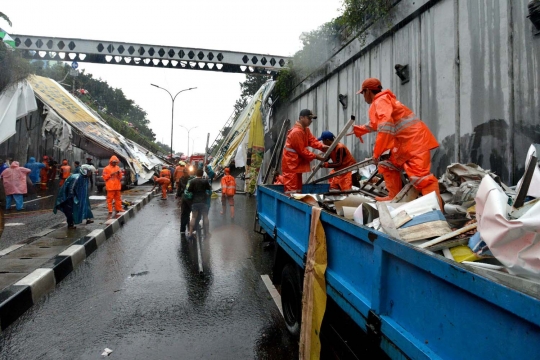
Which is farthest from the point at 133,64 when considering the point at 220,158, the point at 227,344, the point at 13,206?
the point at 227,344

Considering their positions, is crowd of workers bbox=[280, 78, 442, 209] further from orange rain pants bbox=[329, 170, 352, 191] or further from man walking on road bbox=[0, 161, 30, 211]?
man walking on road bbox=[0, 161, 30, 211]

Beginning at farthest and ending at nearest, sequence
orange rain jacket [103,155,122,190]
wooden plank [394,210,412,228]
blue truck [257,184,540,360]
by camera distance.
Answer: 1. orange rain jacket [103,155,122,190]
2. wooden plank [394,210,412,228]
3. blue truck [257,184,540,360]

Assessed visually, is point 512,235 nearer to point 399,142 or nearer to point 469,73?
point 399,142

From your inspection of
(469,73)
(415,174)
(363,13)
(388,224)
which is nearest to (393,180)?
(415,174)

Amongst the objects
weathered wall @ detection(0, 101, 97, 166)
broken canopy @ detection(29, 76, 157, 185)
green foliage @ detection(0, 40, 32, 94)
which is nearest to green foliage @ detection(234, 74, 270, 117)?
broken canopy @ detection(29, 76, 157, 185)

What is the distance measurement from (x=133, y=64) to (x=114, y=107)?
5260cm

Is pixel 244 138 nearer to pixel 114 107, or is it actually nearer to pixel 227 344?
pixel 227 344

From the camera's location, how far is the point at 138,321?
362 centimetres

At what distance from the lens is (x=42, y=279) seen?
4.49 metres

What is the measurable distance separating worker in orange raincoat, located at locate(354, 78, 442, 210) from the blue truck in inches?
60.2

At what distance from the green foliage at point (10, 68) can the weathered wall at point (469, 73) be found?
11.7 m

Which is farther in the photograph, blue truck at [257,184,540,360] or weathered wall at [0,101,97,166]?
weathered wall at [0,101,97,166]

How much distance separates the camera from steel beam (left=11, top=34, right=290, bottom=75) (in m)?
17.3

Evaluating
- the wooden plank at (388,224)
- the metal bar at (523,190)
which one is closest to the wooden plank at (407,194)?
the wooden plank at (388,224)
